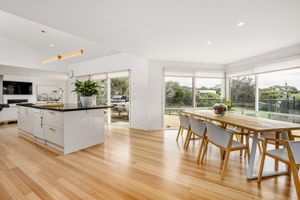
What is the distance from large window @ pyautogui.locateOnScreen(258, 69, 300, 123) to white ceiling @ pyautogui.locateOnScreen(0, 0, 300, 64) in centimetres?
90

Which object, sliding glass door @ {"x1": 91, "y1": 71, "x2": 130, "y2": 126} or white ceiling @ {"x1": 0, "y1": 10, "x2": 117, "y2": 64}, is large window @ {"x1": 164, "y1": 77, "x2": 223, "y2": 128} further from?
white ceiling @ {"x1": 0, "y1": 10, "x2": 117, "y2": 64}

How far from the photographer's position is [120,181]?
2.00m

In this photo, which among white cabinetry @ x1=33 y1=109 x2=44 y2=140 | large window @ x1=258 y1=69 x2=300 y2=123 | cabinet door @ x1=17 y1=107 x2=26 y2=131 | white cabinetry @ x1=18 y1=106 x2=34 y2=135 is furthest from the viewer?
cabinet door @ x1=17 y1=107 x2=26 y2=131

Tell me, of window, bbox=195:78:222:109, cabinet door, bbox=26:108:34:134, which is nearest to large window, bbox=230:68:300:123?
window, bbox=195:78:222:109

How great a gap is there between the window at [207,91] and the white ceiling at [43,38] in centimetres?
336

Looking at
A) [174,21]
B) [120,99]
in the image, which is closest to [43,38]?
[120,99]

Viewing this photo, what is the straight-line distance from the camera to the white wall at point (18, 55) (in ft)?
16.5

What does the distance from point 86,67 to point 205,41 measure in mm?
5027

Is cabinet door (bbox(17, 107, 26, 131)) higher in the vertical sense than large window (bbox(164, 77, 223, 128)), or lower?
lower

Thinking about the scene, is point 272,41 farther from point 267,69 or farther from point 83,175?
point 83,175

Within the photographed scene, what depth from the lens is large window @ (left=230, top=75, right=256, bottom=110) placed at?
4.77 meters

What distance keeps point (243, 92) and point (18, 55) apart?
7921mm

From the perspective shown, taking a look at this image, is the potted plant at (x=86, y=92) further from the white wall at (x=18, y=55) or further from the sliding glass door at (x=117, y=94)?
the white wall at (x=18, y=55)

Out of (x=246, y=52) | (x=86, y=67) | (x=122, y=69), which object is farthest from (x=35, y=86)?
(x=246, y=52)
